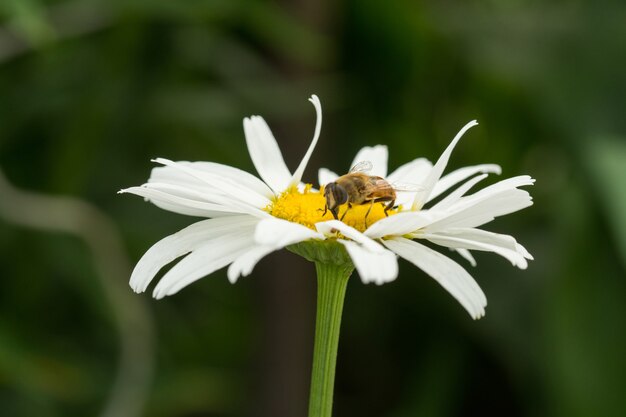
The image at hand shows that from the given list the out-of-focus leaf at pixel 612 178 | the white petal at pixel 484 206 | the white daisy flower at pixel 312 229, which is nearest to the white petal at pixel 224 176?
the white daisy flower at pixel 312 229

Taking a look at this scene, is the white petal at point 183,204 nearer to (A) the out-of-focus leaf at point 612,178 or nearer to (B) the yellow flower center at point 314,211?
(B) the yellow flower center at point 314,211

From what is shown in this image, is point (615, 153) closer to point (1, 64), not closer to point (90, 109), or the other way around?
point (90, 109)

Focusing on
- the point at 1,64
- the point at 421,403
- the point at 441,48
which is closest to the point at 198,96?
the point at 1,64

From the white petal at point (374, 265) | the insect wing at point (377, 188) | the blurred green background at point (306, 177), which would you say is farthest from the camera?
the blurred green background at point (306, 177)

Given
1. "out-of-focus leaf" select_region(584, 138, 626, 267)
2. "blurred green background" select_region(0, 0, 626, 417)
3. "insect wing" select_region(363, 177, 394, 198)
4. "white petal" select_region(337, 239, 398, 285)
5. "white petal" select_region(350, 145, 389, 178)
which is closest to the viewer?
"white petal" select_region(337, 239, 398, 285)

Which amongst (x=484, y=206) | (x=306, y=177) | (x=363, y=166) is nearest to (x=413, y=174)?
(x=363, y=166)

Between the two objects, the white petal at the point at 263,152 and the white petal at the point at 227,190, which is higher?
the white petal at the point at 263,152

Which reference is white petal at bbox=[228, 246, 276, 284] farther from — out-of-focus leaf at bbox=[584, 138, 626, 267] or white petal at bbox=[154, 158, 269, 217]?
out-of-focus leaf at bbox=[584, 138, 626, 267]

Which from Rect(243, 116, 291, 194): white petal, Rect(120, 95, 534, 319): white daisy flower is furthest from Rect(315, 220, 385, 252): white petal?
Rect(243, 116, 291, 194): white petal
